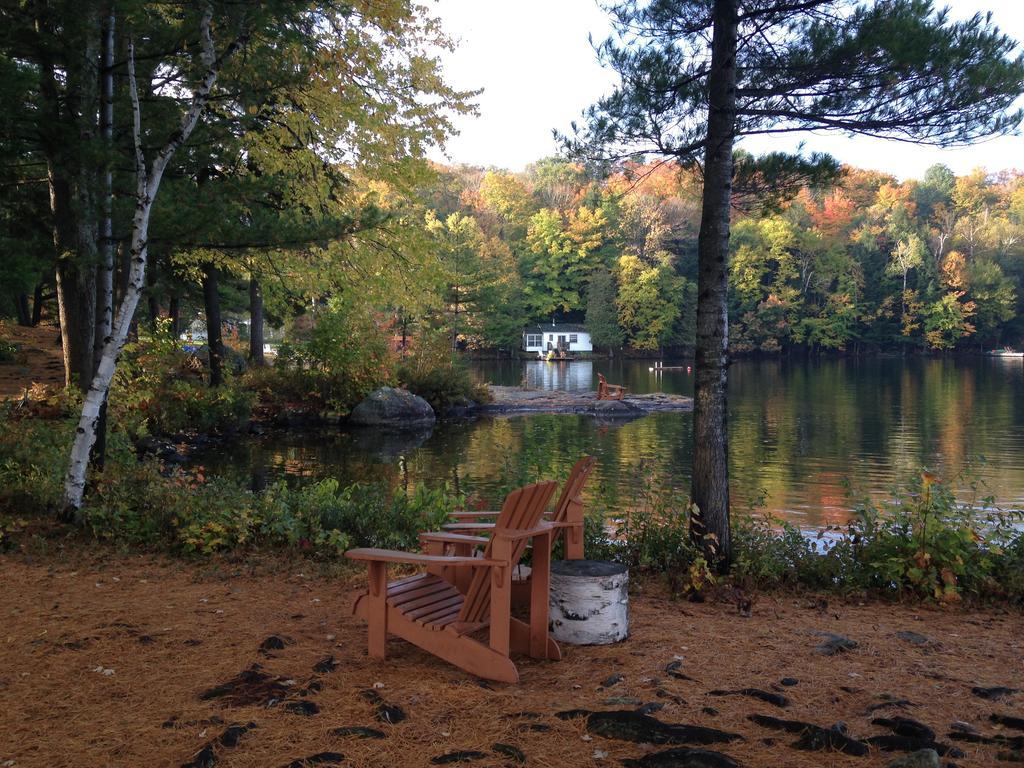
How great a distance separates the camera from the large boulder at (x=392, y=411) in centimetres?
2136

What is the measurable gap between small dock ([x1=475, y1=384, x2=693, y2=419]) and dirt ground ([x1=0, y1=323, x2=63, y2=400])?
11.9 m

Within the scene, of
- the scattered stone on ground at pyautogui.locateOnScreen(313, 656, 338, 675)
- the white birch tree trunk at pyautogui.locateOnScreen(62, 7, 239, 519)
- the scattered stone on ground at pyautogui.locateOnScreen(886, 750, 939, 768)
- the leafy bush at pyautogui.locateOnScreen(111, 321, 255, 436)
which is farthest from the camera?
the leafy bush at pyautogui.locateOnScreen(111, 321, 255, 436)

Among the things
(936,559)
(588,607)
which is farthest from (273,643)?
(936,559)

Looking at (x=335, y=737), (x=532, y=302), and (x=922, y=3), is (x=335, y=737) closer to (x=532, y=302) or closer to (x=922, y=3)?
(x=922, y=3)

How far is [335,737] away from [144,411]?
1495 cm

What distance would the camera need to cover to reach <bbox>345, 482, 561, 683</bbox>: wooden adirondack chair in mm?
3596

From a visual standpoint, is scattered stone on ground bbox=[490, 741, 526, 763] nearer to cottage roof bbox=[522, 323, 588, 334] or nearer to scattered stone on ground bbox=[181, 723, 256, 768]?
scattered stone on ground bbox=[181, 723, 256, 768]

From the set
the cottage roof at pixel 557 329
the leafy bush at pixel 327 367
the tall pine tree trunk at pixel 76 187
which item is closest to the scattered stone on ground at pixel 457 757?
the tall pine tree trunk at pixel 76 187

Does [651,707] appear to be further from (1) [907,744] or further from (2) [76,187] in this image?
(2) [76,187]

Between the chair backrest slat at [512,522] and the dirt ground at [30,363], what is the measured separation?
12.0m

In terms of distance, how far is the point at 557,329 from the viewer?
6562 cm

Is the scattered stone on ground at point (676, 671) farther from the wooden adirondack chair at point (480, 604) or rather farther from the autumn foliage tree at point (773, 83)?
the autumn foliage tree at point (773, 83)

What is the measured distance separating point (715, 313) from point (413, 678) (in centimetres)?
332

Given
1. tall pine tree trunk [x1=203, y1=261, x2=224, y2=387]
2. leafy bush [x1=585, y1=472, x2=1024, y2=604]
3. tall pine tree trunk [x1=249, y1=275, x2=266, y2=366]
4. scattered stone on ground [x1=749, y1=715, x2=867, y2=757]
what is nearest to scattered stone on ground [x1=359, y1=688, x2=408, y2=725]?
scattered stone on ground [x1=749, y1=715, x2=867, y2=757]
